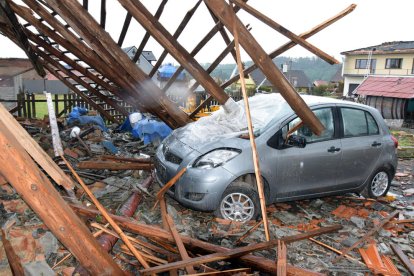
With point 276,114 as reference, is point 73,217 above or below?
below

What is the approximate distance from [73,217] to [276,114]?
374cm

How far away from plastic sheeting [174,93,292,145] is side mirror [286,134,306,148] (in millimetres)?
405

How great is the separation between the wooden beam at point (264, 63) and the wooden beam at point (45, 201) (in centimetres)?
250

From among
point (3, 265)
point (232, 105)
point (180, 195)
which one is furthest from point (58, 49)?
point (3, 265)

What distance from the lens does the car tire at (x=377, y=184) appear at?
5633 millimetres

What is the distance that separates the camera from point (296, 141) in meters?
4.70

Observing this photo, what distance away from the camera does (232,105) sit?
18.0ft

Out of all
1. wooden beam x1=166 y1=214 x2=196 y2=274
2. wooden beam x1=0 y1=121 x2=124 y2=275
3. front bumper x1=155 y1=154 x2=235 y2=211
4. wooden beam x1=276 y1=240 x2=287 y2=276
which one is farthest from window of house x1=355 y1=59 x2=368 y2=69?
wooden beam x1=0 y1=121 x2=124 y2=275

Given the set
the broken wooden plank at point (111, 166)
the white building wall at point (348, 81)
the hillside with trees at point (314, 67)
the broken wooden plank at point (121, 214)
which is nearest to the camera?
the broken wooden plank at point (121, 214)

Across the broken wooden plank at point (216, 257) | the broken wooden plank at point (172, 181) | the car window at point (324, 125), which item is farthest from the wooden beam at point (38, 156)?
the car window at point (324, 125)

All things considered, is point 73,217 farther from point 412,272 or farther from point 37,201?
point 412,272

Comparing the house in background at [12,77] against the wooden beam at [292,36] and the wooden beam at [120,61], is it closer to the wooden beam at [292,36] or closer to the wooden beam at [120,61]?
the wooden beam at [120,61]

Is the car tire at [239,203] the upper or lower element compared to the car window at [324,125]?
lower

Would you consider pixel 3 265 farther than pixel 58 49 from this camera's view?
No
